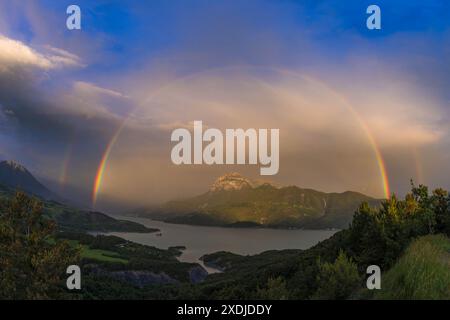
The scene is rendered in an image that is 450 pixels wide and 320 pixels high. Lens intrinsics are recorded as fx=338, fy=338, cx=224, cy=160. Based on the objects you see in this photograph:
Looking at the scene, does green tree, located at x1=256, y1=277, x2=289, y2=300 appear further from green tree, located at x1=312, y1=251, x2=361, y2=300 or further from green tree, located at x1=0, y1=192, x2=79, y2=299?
green tree, located at x1=0, y1=192, x2=79, y2=299

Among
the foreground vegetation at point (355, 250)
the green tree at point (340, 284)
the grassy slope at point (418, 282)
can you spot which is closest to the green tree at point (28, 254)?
the foreground vegetation at point (355, 250)

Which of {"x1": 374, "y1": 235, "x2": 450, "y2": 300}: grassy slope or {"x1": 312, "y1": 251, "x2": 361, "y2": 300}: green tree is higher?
{"x1": 374, "y1": 235, "x2": 450, "y2": 300}: grassy slope

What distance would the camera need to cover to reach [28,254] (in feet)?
89.1

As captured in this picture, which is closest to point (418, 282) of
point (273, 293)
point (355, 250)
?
point (273, 293)

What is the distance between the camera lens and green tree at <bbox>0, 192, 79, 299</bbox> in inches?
1024

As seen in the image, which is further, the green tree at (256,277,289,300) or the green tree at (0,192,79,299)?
the green tree at (0,192,79,299)

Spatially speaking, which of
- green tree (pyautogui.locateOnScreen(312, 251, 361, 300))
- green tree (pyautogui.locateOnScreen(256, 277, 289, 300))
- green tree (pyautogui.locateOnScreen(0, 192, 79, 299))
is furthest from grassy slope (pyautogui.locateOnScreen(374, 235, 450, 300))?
green tree (pyautogui.locateOnScreen(0, 192, 79, 299))

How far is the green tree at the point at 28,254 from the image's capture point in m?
26.0

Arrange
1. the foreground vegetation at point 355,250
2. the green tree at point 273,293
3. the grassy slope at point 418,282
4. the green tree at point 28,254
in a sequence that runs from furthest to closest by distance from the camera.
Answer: the green tree at point 28,254
the green tree at point 273,293
the foreground vegetation at point 355,250
the grassy slope at point 418,282

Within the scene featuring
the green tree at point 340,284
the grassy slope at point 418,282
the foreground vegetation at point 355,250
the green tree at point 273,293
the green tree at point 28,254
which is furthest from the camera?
the green tree at point 28,254

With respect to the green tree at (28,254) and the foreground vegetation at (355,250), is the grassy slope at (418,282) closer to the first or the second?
the foreground vegetation at (355,250)

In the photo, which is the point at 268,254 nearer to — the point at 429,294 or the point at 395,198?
the point at 395,198
